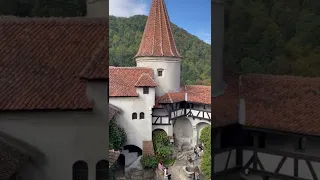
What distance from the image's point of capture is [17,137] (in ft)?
7.04

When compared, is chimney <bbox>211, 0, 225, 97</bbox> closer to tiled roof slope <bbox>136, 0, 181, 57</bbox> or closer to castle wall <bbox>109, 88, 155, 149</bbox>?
tiled roof slope <bbox>136, 0, 181, 57</bbox>

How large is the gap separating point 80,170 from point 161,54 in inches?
37.1

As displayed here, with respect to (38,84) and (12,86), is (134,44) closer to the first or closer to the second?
(38,84)

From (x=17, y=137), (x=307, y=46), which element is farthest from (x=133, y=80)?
(x=307, y=46)

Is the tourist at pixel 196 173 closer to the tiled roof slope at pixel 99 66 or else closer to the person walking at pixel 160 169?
the person walking at pixel 160 169

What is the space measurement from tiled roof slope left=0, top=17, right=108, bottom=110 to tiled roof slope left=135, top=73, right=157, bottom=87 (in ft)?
0.87

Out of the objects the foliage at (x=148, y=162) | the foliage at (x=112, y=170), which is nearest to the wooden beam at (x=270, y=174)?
the foliage at (x=148, y=162)

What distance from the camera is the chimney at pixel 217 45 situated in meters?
2.35

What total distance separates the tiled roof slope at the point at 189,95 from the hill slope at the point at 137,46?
4 cm

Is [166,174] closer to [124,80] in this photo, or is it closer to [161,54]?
[124,80]

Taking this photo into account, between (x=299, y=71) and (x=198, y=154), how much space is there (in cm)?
133

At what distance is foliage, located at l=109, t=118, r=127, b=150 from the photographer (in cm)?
215

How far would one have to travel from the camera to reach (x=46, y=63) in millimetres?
2162

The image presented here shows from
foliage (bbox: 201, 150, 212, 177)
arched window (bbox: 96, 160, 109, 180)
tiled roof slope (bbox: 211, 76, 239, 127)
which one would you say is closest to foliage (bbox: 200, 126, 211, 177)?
foliage (bbox: 201, 150, 212, 177)
